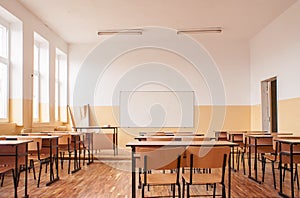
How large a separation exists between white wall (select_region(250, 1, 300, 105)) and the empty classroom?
0.03 meters

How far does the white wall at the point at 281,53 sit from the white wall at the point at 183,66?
0.70m

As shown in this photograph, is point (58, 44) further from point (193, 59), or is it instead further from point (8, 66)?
point (193, 59)

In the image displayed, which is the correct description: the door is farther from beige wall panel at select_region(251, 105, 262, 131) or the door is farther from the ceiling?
the ceiling

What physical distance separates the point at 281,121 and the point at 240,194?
13.6ft

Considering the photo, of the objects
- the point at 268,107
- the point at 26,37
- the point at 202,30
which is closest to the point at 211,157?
the point at 26,37

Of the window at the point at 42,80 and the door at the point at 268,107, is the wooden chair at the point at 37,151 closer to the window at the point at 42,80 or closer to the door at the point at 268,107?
the window at the point at 42,80

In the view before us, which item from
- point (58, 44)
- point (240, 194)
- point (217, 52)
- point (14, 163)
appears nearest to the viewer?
point (14, 163)

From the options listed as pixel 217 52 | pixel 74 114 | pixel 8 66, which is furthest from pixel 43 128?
pixel 217 52

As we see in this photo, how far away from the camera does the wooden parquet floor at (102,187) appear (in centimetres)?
479

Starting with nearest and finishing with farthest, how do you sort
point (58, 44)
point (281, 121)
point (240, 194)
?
point (240, 194) < point (281, 121) < point (58, 44)

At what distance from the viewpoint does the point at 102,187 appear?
209 inches

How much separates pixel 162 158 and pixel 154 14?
5.44 m

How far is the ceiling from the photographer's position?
748cm

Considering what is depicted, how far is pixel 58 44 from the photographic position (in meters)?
10.4
